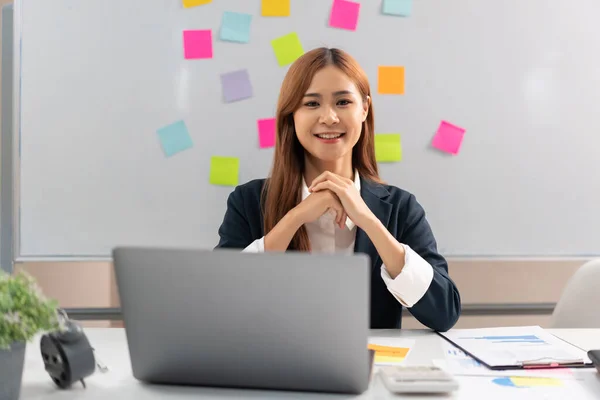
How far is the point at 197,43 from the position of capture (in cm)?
207

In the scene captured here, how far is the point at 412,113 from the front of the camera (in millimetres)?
2109

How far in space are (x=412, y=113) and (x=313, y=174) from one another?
469 mm

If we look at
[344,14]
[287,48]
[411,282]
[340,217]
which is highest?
[344,14]

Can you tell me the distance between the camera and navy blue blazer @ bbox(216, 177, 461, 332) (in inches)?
65.8

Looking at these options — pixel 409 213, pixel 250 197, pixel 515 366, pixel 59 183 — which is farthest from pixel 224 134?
pixel 515 366

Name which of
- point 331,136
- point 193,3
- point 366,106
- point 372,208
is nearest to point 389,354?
point 372,208

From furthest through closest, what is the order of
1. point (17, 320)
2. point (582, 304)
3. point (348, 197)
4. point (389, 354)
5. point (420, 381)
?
point (582, 304) < point (348, 197) < point (389, 354) < point (420, 381) < point (17, 320)

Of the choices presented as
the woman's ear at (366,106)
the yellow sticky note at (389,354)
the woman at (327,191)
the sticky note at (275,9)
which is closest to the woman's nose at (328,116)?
the woman at (327,191)

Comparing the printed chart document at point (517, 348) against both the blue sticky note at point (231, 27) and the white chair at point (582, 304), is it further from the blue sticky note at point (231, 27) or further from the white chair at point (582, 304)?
the blue sticky note at point (231, 27)

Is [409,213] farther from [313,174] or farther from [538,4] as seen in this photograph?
[538,4]

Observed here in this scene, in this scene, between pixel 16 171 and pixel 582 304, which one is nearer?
pixel 582 304

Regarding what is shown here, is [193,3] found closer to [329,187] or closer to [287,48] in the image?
[287,48]

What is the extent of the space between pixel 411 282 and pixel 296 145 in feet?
1.95

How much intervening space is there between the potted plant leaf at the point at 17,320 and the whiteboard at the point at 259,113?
1.22 m
